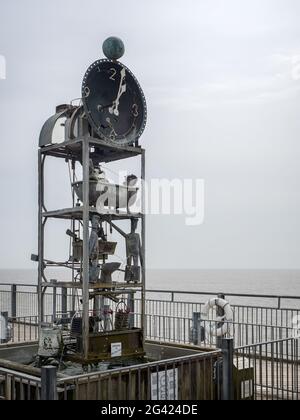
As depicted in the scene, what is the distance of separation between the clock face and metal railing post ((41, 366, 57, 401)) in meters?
4.07

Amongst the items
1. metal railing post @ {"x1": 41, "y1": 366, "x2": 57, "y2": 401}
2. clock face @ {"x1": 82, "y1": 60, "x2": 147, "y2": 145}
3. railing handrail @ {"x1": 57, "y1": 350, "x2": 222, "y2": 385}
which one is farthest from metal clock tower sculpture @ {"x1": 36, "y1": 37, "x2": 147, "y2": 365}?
metal railing post @ {"x1": 41, "y1": 366, "x2": 57, "y2": 401}

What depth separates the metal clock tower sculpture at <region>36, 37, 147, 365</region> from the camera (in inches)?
322

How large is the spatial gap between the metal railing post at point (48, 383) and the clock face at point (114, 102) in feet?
13.4

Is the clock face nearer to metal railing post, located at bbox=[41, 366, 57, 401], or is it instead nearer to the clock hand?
the clock hand

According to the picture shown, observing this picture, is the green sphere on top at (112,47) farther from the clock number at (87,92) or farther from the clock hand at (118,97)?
the clock number at (87,92)

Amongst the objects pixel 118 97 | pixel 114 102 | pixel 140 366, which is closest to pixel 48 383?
pixel 140 366

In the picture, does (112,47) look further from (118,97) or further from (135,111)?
(135,111)

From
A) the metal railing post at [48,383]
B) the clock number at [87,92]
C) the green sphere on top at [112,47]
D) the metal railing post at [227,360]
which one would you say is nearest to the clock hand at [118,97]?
the green sphere on top at [112,47]

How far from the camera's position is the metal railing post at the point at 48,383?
5215 millimetres

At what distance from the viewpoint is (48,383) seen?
17.2ft

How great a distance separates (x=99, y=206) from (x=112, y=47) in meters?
2.49
